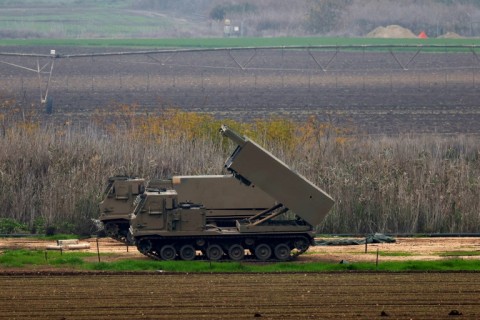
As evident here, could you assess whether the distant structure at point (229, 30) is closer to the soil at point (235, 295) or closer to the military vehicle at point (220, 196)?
the military vehicle at point (220, 196)

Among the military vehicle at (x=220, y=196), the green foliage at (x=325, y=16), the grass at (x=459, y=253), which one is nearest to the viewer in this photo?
the grass at (x=459, y=253)

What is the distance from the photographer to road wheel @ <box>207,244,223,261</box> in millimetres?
30594

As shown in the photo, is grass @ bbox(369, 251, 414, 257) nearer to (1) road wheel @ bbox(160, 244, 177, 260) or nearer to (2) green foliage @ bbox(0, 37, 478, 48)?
(1) road wheel @ bbox(160, 244, 177, 260)

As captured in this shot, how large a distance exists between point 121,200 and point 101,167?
5.36m

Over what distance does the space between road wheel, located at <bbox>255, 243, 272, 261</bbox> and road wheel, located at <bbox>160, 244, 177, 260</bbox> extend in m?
2.09

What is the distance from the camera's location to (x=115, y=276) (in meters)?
28.3

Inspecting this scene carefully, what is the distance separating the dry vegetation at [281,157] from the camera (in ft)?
123

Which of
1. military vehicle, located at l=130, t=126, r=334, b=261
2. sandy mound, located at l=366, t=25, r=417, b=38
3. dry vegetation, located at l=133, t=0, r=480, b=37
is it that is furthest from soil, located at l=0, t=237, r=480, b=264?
dry vegetation, located at l=133, t=0, r=480, b=37

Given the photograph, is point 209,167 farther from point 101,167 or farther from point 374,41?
point 374,41

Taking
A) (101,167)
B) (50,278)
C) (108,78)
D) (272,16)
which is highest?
(272,16)

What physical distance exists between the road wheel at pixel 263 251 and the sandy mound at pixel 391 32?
111376 millimetres

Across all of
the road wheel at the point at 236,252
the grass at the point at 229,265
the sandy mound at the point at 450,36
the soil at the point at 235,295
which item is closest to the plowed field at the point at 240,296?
the soil at the point at 235,295

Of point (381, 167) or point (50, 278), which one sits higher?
point (381, 167)

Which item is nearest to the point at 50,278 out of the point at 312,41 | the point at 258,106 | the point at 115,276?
the point at 115,276
